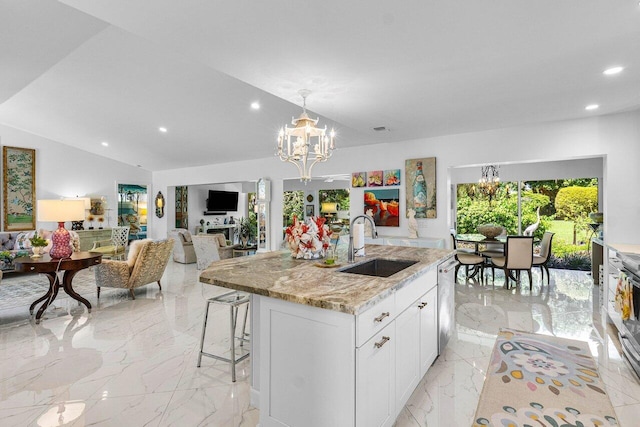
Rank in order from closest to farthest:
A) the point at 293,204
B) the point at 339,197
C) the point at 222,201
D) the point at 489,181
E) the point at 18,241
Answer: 1. the point at 18,241
2. the point at 489,181
3. the point at 222,201
4. the point at 339,197
5. the point at 293,204

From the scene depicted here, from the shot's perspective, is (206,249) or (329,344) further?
(206,249)

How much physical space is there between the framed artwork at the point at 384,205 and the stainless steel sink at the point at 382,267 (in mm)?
3136

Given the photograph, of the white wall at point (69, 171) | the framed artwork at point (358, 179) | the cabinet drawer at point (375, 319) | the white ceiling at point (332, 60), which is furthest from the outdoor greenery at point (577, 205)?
the white wall at point (69, 171)

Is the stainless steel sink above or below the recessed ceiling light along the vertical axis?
below

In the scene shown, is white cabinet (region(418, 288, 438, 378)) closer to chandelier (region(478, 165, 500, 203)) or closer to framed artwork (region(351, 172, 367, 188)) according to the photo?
framed artwork (region(351, 172, 367, 188))

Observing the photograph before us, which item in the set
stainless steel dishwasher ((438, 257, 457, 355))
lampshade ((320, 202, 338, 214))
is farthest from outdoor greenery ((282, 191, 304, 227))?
stainless steel dishwasher ((438, 257, 457, 355))

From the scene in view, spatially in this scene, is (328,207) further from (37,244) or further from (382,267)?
(382,267)

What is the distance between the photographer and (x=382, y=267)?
2.92 meters

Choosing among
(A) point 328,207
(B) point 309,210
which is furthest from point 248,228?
(A) point 328,207

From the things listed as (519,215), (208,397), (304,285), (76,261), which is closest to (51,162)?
(76,261)

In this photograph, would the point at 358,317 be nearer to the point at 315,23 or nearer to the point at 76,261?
the point at 315,23

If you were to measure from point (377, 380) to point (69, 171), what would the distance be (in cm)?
926

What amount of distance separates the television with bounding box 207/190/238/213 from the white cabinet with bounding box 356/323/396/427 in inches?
394

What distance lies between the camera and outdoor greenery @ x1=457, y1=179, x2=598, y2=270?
23.6ft
